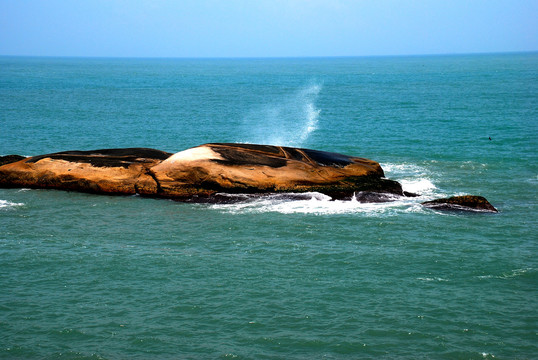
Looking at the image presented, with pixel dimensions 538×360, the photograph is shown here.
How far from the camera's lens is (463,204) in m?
32.3

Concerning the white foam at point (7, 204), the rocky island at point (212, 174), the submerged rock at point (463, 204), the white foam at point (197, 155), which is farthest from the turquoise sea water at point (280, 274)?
the white foam at point (197, 155)

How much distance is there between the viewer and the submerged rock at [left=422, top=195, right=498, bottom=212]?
32.0m

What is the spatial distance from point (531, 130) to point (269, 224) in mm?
41757

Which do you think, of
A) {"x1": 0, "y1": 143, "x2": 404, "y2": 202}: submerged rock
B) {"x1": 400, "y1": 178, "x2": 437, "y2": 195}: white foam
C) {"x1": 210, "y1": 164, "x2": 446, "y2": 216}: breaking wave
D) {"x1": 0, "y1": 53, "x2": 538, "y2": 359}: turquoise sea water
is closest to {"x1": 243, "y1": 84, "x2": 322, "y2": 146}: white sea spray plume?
{"x1": 0, "y1": 53, "x2": 538, "y2": 359}: turquoise sea water

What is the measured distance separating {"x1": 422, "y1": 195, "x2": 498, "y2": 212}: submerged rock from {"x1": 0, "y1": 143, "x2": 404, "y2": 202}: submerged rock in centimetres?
292

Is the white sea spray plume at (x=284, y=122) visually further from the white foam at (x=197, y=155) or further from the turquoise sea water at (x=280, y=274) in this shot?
the white foam at (x=197, y=155)

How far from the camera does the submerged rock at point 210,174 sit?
34312mm

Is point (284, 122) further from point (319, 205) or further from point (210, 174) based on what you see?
point (319, 205)

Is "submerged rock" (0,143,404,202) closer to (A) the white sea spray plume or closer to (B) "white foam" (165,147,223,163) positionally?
(B) "white foam" (165,147,223,163)

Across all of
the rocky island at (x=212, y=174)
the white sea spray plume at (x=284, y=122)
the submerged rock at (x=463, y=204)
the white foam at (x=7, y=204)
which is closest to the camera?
the submerged rock at (x=463, y=204)

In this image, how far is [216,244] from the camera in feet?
90.1

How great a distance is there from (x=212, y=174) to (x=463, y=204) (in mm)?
13124

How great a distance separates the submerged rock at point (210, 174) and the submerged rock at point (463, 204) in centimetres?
292

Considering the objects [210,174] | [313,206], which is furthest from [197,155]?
[313,206]
